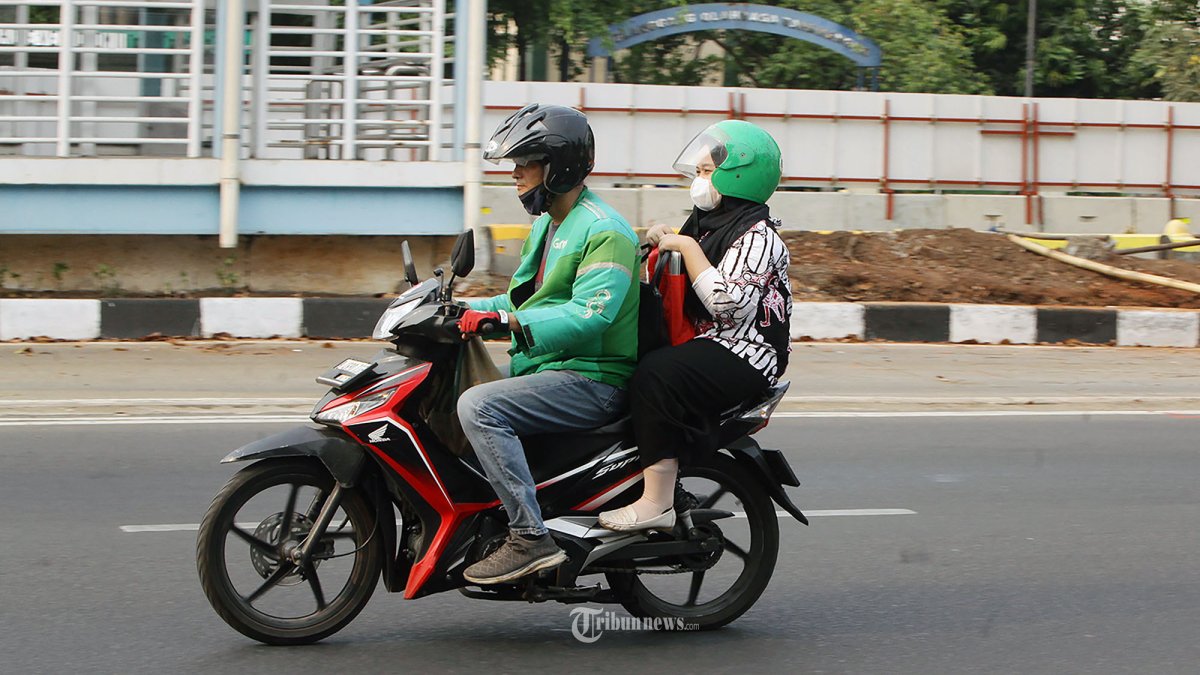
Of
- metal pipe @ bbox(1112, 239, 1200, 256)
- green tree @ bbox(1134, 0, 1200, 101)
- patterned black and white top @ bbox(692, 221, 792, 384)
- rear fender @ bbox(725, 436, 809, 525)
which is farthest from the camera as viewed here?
green tree @ bbox(1134, 0, 1200, 101)

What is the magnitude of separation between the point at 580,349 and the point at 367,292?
8.22 m

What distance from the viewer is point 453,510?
13.2 feet

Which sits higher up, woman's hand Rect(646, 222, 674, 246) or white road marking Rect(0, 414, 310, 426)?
woman's hand Rect(646, 222, 674, 246)

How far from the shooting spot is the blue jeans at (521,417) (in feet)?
12.9

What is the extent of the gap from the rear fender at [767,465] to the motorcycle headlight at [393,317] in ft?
3.46

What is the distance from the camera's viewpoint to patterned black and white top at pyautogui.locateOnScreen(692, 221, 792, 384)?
4.02 metres

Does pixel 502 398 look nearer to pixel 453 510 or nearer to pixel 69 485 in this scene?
pixel 453 510

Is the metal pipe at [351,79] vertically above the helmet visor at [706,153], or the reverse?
the metal pipe at [351,79]

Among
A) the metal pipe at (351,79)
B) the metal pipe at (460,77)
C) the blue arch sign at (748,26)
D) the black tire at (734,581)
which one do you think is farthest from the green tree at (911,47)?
the black tire at (734,581)

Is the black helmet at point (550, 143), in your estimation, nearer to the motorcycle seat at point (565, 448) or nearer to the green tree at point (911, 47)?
the motorcycle seat at point (565, 448)

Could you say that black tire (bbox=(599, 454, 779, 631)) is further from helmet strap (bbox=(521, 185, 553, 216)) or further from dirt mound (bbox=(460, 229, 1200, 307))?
dirt mound (bbox=(460, 229, 1200, 307))

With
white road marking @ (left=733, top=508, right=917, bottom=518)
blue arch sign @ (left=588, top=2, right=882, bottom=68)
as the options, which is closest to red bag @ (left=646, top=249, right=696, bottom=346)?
white road marking @ (left=733, top=508, right=917, bottom=518)

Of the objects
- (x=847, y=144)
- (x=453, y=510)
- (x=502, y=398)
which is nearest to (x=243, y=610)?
(x=453, y=510)

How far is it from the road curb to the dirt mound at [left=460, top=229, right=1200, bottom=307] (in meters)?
0.53
